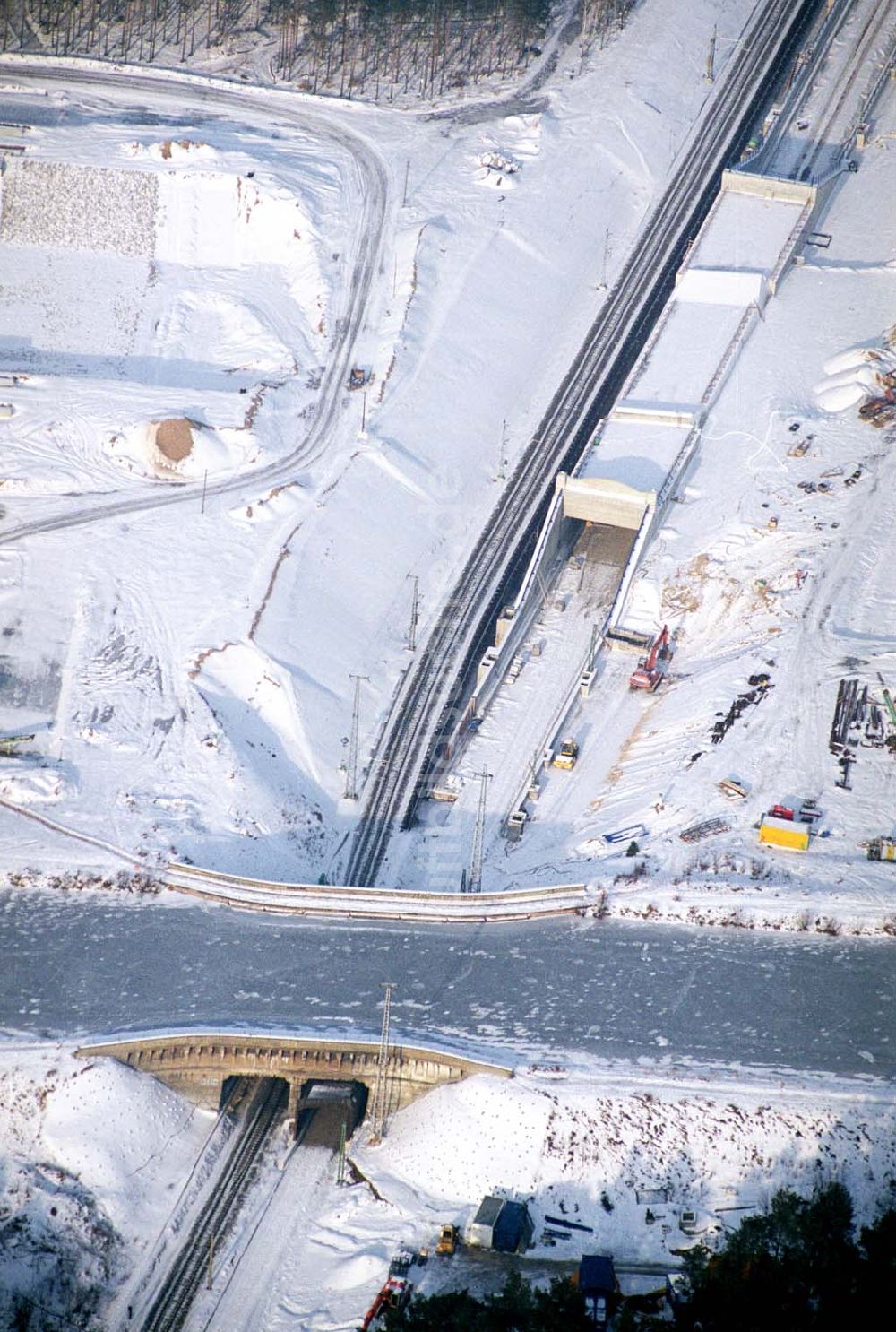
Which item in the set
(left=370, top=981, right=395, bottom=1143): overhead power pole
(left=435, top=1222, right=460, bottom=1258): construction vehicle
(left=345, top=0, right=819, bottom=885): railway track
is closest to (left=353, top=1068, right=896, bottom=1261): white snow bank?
(left=435, top=1222, right=460, bottom=1258): construction vehicle

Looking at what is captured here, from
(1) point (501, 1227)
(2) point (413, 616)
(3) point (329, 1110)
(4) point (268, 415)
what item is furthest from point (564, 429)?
(1) point (501, 1227)

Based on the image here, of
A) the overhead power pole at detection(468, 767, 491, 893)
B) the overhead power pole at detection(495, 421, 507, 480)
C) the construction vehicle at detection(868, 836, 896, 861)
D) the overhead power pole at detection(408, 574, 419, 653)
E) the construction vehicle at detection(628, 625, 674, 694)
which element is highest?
the construction vehicle at detection(868, 836, 896, 861)

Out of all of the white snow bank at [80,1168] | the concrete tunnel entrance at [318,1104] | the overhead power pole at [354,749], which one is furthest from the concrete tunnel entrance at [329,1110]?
the overhead power pole at [354,749]

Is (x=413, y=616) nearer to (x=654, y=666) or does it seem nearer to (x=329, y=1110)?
(x=654, y=666)

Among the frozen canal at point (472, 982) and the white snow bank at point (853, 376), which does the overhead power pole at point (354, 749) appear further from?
the white snow bank at point (853, 376)

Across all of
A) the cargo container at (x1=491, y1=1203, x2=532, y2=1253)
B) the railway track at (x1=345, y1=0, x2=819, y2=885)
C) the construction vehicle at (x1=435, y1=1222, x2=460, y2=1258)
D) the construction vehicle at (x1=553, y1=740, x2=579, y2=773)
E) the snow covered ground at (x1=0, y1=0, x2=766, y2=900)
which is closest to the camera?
the cargo container at (x1=491, y1=1203, x2=532, y2=1253)

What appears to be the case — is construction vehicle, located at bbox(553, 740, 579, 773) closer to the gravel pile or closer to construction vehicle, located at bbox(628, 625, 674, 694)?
construction vehicle, located at bbox(628, 625, 674, 694)

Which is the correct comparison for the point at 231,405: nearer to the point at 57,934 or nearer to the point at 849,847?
the point at 57,934
